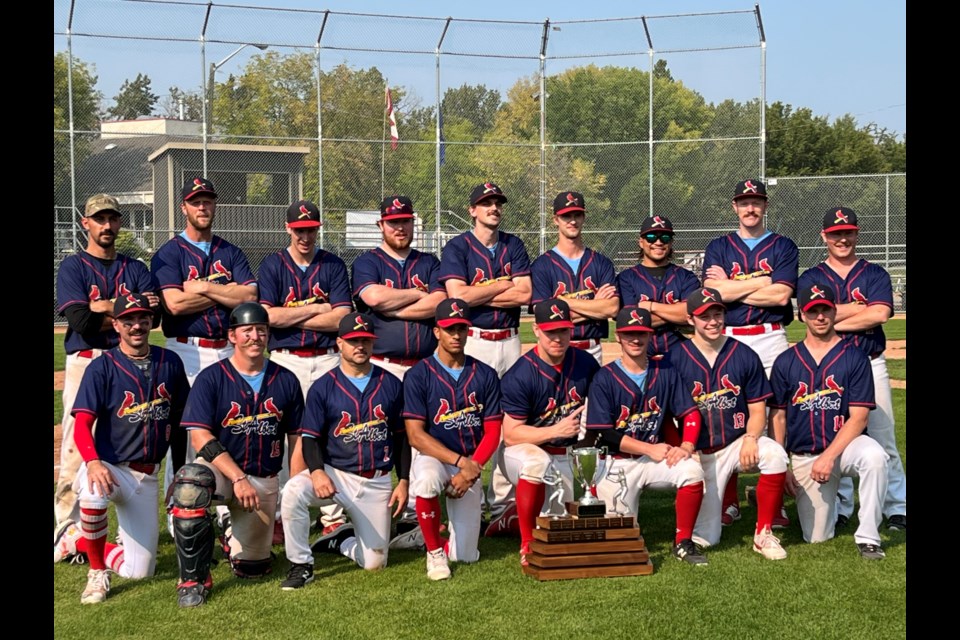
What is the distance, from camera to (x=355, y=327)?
6246 millimetres

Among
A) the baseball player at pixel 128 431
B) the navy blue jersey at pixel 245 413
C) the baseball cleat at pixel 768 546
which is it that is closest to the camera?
the baseball player at pixel 128 431

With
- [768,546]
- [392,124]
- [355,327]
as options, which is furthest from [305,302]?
[392,124]

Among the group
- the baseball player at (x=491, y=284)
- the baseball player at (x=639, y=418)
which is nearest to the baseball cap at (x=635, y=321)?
the baseball player at (x=639, y=418)

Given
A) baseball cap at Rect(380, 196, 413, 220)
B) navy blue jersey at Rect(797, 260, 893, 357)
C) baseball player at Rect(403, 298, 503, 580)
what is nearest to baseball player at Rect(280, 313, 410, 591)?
baseball player at Rect(403, 298, 503, 580)

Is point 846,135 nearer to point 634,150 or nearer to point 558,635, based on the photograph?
point 634,150

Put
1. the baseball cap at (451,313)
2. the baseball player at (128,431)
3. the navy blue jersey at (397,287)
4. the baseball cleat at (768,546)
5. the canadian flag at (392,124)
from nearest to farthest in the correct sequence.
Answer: the baseball player at (128,431) → the baseball cleat at (768,546) → the baseball cap at (451,313) → the navy blue jersey at (397,287) → the canadian flag at (392,124)

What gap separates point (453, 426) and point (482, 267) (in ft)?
4.27

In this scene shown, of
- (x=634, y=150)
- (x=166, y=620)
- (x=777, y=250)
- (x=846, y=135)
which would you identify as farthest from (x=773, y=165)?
(x=166, y=620)

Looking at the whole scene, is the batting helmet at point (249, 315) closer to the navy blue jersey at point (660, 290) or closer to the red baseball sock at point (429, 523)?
the red baseball sock at point (429, 523)

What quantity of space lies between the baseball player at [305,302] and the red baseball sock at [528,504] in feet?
4.48

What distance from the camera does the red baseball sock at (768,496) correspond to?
6426 millimetres

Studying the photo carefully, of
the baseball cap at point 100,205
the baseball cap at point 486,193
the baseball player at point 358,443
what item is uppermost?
the baseball cap at point 486,193
